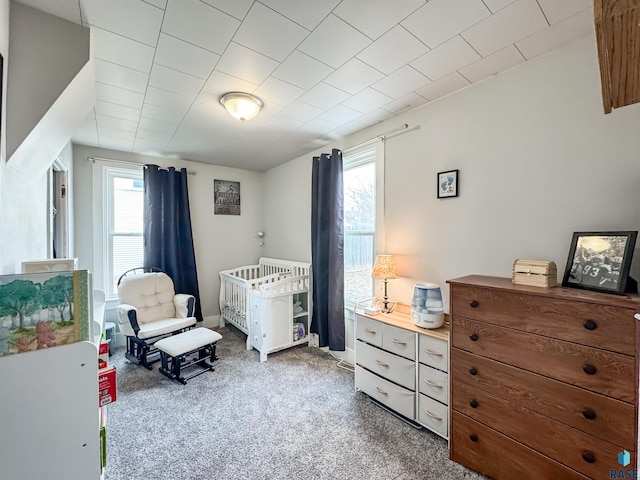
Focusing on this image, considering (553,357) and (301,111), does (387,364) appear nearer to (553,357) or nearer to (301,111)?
(553,357)

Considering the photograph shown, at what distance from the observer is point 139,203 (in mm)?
3521

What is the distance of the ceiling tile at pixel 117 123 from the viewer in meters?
2.41

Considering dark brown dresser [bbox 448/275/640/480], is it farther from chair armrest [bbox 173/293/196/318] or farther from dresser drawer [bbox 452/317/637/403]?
chair armrest [bbox 173/293/196/318]

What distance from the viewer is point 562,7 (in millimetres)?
1246

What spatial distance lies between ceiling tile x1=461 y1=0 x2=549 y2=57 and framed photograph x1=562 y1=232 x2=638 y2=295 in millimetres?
1094

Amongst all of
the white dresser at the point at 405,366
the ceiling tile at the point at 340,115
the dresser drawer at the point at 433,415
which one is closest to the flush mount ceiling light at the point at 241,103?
the ceiling tile at the point at 340,115

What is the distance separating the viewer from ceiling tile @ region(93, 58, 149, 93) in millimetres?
1652

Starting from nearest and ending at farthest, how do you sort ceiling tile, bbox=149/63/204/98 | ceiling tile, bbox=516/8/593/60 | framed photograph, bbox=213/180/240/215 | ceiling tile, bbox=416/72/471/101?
ceiling tile, bbox=516/8/593/60
ceiling tile, bbox=149/63/204/98
ceiling tile, bbox=416/72/471/101
framed photograph, bbox=213/180/240/215

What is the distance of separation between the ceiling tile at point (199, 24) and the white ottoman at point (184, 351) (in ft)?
7.94

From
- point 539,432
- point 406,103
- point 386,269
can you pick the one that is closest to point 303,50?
point 406,103

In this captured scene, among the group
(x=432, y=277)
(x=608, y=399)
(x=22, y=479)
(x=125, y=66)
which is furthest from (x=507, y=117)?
(x=22, y=479)

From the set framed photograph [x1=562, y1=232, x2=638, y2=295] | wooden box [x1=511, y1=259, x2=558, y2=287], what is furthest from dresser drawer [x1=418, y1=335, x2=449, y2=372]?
framed photograph [x1=562, y1=232, x2=638, y2=295]

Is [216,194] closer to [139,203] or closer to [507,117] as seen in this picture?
[139,203]

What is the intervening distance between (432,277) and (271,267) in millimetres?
2543
